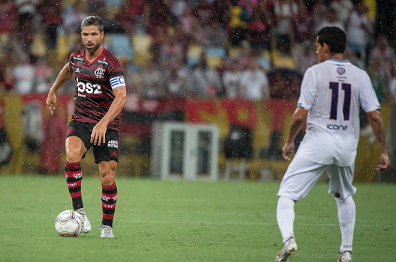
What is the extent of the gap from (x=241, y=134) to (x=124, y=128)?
8.96 feet

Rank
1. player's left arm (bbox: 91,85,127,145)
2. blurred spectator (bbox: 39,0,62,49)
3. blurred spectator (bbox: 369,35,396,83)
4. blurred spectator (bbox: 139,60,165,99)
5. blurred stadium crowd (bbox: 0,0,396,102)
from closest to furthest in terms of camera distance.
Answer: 1. player's left arm (bbox: 91,85,127,145)
2. blurred spectator (bbox: 139,60,165,99)
3. blurred stadium crowd (bbox: 0,0,396,102)
4. blurred spectator (bbox: 369,35,396,83)
5. blurred spectator (bbox: 39,0,62,49)

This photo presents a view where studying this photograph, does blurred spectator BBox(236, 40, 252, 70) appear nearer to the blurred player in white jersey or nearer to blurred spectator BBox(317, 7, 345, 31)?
blurred spectator BBox(317, 7, 345, 31)

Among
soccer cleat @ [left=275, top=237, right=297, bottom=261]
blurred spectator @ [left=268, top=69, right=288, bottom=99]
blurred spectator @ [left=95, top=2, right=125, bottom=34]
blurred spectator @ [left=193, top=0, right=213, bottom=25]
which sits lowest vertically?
soccer cleat @ [left=275, top=237, right=297, bottom=261]

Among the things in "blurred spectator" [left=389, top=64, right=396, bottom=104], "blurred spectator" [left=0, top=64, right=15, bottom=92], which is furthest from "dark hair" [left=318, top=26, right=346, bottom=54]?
"blurred spectator" [left=0, top=64, right=15, bottom=92]

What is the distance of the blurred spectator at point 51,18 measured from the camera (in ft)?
57.5

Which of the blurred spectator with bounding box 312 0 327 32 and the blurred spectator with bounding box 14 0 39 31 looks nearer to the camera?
the blurred spectator with bounding box 14 0 39 31

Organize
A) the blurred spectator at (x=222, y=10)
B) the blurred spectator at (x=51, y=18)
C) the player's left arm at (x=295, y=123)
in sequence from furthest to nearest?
the blurred spectator at (x=222, y=10)
the blurred spectator at (x=51, y=18)
the player's left arm at (x=295, y=123)

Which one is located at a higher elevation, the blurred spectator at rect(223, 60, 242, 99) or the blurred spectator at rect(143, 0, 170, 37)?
the blurred spectator at rect(143, 0, 170, 37)

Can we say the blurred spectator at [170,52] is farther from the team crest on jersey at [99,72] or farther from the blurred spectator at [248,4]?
the team crest on jersey at [99,72]

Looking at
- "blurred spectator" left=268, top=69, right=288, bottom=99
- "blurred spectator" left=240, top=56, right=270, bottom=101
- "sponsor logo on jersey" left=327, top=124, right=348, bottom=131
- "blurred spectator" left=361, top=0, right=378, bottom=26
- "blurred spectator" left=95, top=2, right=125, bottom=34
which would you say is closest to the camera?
"sponsor logo on jersey" left=327, top=124, right=348, bottom=131

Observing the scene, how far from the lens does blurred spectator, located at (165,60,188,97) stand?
1566 centimetres

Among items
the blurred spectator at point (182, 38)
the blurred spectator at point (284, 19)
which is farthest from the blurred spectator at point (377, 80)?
the blurred spectator at point (182, 38)

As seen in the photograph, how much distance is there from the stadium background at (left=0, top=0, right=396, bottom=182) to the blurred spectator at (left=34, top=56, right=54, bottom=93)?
26 mm

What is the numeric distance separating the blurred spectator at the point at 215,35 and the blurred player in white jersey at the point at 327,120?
504 inches
